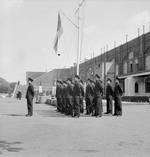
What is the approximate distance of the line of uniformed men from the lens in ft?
53.5

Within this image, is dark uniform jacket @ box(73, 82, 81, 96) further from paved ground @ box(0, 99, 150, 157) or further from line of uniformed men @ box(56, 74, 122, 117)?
paved ground @ box(0, 99, 150, 157)

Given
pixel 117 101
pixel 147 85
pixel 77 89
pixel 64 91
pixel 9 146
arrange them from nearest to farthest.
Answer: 1. pixel 9 146
2. pixel 77 89
3. pixel 117 101
4. pixel 64 91
5. pixel 147 85

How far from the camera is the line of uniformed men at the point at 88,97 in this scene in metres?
16.3

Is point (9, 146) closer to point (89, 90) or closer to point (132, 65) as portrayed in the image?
point (89, 90)

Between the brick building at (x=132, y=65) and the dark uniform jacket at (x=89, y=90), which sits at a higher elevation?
the brick building at (x=132, y=65)

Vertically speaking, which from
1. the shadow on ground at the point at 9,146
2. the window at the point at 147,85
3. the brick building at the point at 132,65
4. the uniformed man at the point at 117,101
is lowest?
the shadow on ground at the point at 9,146

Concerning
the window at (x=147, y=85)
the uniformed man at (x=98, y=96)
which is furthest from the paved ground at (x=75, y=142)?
the window at (x=147, y=85)

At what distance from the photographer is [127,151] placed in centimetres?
727

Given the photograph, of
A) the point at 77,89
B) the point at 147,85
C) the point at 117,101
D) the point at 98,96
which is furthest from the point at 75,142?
the point at 147,85

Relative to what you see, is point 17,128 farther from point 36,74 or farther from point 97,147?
point 36,74

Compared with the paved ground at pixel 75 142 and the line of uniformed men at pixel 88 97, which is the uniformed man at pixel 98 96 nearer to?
the line of uniformed men at pixel 88 97

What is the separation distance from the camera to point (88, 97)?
17594 mm

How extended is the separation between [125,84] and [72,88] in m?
34.5

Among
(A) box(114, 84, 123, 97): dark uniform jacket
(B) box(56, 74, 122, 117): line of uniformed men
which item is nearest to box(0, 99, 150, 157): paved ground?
(B) box(56, 74, 122, 117): line of uniformed men
